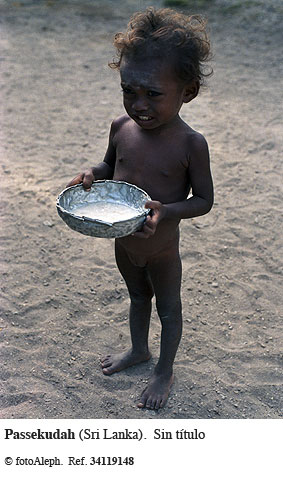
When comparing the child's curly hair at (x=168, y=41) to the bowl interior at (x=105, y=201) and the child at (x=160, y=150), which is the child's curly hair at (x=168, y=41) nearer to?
the child at (x=160, y=150)

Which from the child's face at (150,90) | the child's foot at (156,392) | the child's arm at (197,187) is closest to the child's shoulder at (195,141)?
the child's arm at (197,187)

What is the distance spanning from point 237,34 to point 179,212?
6376 millimetres

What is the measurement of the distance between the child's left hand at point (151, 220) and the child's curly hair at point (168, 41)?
0.45 meters

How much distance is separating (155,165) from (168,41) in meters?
0.44

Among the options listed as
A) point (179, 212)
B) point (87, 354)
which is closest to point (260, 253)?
point (87, 354)

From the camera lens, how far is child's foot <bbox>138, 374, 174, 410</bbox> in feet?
8.79

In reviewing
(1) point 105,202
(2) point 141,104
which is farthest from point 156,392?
(2) point 141,104

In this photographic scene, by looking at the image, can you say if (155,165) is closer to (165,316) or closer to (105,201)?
(105,201)

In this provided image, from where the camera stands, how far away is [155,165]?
86.7 inches

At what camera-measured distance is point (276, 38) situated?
24.9 ft

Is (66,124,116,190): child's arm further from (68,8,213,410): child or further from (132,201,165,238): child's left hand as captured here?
(132,201,165,238): child's left hand

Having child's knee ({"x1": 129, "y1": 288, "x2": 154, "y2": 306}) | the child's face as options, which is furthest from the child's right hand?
child's knee ({"x1": 129, "y1": 288, "x2": 154, "y2": 306})

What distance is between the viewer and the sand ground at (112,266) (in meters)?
2.79

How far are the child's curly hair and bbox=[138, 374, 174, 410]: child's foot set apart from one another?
1.39 m
